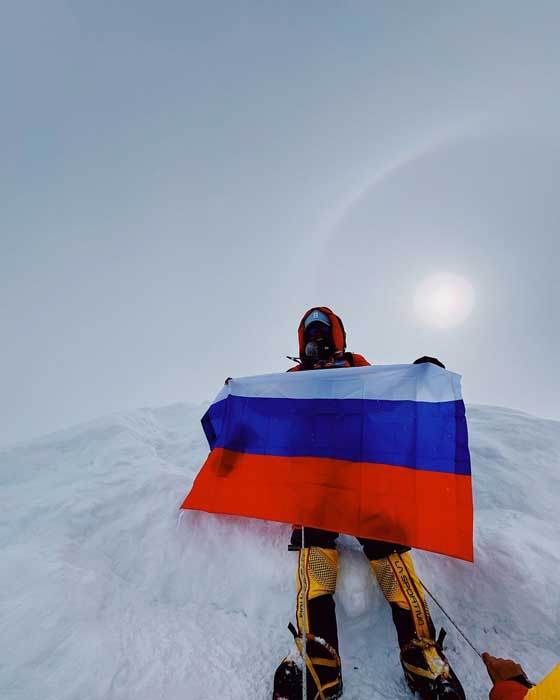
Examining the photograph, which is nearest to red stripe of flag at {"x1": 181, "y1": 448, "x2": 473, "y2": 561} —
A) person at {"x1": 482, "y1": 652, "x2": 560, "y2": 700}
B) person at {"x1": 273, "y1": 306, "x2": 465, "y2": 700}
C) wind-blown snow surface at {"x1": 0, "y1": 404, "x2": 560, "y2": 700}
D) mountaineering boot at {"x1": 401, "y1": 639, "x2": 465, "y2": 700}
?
person at {"x1": 273, "y1": 306, "x2": 465, "y2": 700}

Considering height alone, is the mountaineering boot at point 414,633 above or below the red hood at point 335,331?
below

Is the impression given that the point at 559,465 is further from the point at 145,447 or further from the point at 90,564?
the point at 145,447

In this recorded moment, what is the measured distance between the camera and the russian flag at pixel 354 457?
2221 millimetres

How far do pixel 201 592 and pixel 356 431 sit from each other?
167cm

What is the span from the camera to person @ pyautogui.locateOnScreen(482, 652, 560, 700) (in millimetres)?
896

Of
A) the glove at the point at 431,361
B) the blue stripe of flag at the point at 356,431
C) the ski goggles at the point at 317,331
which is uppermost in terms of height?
the ski goggles at the point at 317,331

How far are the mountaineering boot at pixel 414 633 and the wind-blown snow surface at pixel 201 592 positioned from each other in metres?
0.14

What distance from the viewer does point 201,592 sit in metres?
2.14

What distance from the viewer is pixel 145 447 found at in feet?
13.4

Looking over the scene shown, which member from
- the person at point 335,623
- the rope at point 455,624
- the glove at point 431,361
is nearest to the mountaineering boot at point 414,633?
the person at point 335,623

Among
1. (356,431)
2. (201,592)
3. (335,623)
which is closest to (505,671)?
(335,623)

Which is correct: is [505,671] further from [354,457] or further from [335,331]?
[335,331]

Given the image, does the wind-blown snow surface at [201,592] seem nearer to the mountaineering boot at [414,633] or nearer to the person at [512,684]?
the mountaineering boot at [414,633]

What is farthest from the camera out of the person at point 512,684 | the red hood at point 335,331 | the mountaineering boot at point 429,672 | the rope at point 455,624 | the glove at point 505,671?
the red hood at point 335,331
